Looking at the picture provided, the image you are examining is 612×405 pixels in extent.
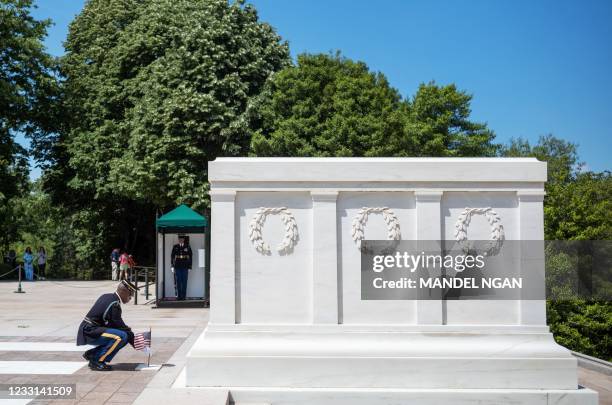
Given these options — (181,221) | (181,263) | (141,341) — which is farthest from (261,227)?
(181,263)

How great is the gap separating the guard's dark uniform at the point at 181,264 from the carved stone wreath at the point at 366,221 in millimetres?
11057

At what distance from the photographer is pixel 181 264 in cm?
1847

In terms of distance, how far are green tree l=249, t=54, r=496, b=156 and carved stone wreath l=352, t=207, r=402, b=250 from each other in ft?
60.4

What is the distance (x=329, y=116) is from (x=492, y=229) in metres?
22.1

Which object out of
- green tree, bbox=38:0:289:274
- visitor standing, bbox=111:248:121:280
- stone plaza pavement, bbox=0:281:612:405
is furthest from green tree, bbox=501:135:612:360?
visitor standing, bbox=111:248:121:280

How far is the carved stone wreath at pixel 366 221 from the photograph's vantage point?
27.4 ft

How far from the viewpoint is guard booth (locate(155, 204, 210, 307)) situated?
60.9ft

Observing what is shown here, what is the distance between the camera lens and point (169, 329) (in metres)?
13.9

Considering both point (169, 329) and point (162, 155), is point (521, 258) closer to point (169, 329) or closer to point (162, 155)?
point (169, 329)

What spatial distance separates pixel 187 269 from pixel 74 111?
1896cm

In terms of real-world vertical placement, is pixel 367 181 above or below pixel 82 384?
above

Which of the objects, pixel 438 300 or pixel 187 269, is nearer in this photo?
pixel 438 300

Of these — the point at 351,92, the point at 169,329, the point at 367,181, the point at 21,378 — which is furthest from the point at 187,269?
the point at 351,92

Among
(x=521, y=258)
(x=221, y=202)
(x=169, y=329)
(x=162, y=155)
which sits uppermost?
(x=162, y=155)
